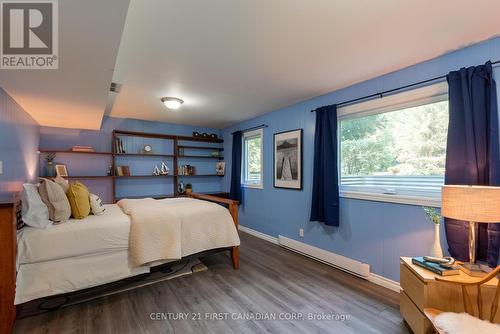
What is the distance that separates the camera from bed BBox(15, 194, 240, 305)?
1828 mm

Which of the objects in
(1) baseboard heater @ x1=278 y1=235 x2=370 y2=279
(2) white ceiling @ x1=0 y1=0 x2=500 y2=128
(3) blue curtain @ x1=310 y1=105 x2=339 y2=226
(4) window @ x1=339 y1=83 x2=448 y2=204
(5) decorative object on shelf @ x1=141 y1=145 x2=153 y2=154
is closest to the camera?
(2) white ceiling @ x1=0 y1=0 x2=500 y2=128

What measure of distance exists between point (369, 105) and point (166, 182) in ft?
13.3

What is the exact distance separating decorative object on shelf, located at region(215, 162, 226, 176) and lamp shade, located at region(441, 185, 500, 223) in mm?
4364

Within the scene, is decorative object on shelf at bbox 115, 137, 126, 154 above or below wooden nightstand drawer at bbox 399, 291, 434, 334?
above

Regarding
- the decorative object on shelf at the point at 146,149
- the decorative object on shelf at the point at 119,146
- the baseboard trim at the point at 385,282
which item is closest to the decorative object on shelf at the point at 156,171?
the decorative object on shelf at the point at 146,149

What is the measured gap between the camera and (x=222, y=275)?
2.70m

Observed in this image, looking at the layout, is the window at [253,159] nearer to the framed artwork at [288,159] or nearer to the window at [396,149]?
Answer: the framed artwork at [288,159]

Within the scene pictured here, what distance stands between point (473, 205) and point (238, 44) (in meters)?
2.06

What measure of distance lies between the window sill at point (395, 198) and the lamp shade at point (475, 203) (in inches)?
24.3

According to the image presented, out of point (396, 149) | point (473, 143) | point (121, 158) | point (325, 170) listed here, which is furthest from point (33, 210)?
point (473, 143)

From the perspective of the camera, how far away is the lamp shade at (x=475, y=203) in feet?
4.77

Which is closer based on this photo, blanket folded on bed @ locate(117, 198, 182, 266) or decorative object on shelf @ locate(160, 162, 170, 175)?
blanket folded on bed @ locate(117, 198, 182, 266)

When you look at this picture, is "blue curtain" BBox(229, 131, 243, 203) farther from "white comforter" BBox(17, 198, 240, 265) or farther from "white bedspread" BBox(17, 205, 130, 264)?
"white bedspread" BBox(17, 205, 130, 264)

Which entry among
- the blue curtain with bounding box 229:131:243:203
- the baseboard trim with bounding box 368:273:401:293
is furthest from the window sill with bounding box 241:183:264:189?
the baseboard trim with bounding box 368:273:401:293
